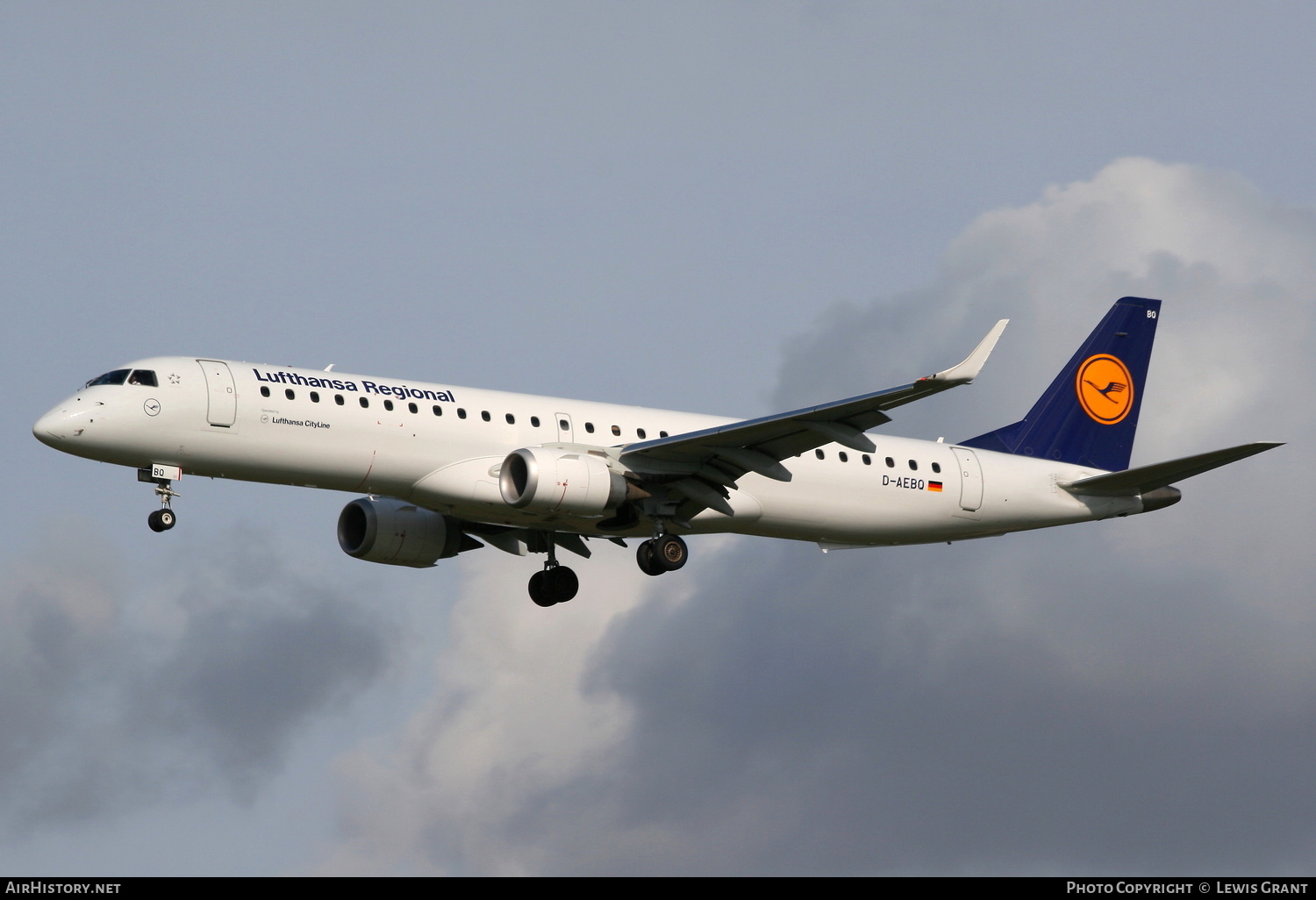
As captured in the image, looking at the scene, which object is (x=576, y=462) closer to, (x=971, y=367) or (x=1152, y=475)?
(x=971, y=367)

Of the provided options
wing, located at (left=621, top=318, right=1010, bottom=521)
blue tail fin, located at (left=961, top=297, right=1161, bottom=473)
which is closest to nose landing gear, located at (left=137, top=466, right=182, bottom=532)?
wing, located at (left=621, top=318, right=1010, bottom=521)

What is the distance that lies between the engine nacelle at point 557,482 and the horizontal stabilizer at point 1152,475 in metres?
13.6

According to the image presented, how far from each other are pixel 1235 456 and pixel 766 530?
36.3 feet

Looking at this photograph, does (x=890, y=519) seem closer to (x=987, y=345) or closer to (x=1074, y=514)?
(x=1074, y=514)

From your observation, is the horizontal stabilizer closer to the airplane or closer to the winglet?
the airplane

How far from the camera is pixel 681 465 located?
42.5 meters

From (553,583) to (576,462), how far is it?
693 cm

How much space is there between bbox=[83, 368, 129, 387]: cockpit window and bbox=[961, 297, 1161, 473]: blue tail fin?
2193cm

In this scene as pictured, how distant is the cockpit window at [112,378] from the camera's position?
39.7m

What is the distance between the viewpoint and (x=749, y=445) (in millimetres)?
41781

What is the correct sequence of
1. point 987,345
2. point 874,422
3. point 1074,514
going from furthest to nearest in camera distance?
point 1074,514, point 874,422, point 987,345

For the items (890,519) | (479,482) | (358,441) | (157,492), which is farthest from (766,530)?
(157,492)

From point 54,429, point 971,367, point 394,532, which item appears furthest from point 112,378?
point 971,367

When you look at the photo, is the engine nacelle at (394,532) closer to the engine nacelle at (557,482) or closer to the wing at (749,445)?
the engine nacelle at (557,482)
